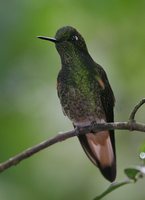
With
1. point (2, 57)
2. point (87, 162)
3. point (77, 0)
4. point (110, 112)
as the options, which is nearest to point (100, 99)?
point (110, 112)

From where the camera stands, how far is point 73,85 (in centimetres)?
389

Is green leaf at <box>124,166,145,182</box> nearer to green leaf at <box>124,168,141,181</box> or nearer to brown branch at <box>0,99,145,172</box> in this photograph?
green leaf at <box>124,168,141,181</box>

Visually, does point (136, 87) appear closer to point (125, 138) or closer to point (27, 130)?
point (125, 138)

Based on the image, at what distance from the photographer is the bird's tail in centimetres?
376

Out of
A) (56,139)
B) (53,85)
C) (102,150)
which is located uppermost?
(56,139)

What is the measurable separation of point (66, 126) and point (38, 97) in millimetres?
391

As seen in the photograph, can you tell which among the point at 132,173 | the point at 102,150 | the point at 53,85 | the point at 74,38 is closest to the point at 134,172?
the point at 132,173

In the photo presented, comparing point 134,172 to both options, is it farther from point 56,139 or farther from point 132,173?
point 56,139

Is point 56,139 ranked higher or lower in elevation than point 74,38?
lower

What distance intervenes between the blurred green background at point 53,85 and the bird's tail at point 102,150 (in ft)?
2.30

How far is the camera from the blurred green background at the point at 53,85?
14.9 ft

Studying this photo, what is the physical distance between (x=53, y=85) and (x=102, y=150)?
1416 mm

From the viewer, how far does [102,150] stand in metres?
4.09

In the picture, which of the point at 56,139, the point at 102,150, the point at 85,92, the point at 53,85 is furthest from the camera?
the point at 53,85
